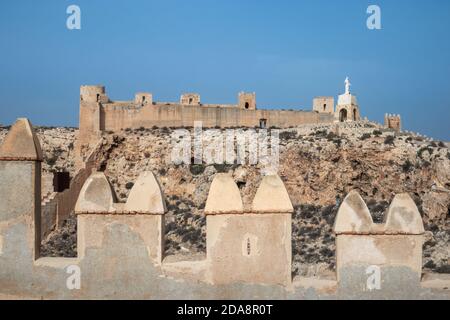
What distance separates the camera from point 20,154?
24.6ft

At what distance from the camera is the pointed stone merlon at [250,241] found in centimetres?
720

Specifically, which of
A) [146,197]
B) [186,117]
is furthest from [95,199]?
[186,117]

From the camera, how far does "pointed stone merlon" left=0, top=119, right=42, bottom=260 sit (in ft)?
24.3

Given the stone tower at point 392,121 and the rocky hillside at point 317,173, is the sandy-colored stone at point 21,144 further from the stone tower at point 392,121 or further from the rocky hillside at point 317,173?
the stone tower at point 392,121

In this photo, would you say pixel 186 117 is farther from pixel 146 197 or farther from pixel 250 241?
pixel 250 241

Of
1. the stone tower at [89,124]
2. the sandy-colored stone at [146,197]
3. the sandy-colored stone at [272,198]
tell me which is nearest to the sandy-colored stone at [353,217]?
the sandy-colored stone at [272,198]

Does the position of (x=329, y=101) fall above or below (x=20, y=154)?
above

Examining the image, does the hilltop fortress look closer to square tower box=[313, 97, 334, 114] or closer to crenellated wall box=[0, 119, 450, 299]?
square tower box=[313, 97, 334, 114]

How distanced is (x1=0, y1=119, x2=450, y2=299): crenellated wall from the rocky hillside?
25.4m

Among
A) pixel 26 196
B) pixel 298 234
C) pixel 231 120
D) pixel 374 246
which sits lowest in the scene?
pixel 298 234
